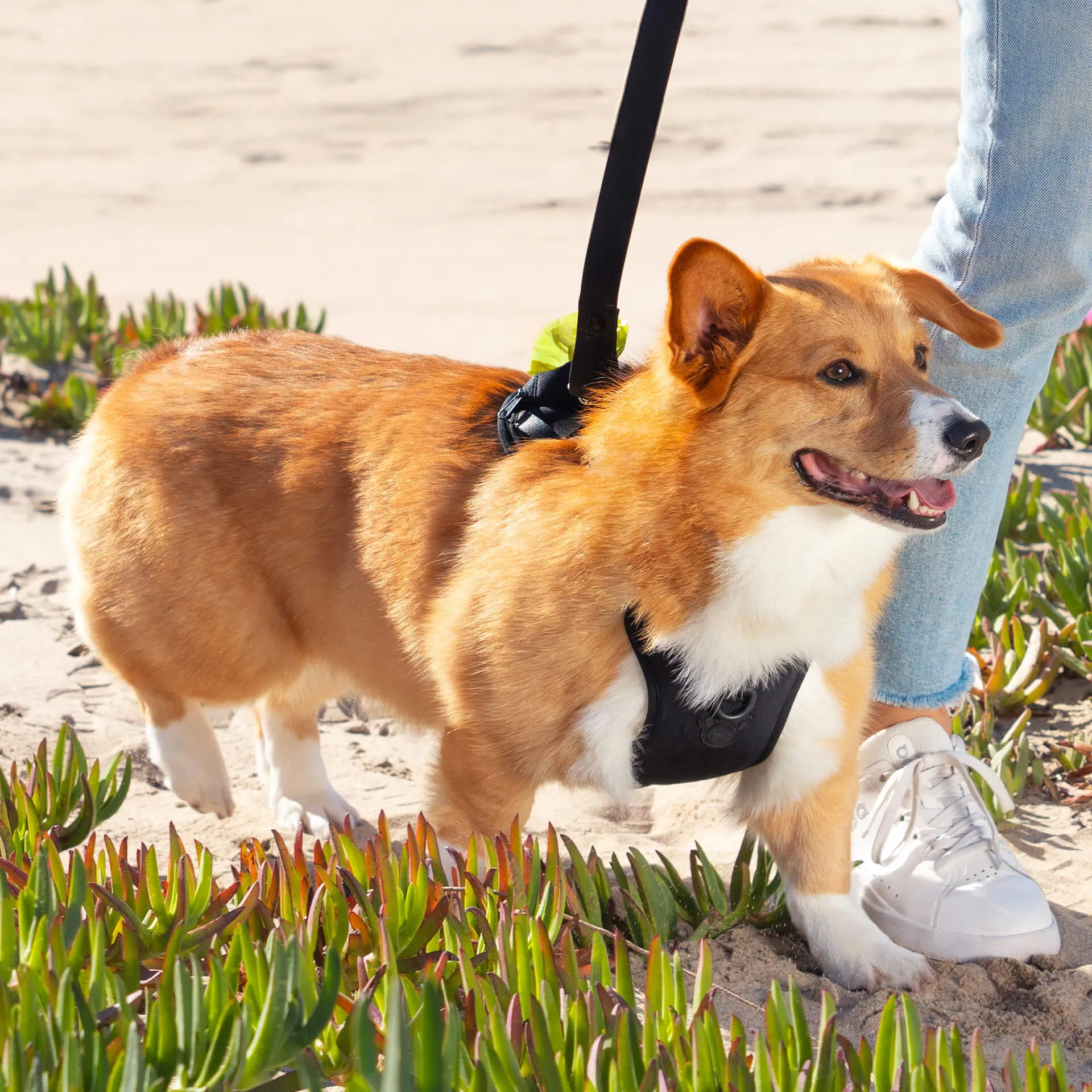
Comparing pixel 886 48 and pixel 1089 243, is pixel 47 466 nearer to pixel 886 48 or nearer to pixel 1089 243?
pixel 1089 243

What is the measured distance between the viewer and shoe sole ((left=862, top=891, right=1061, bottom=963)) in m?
2.75

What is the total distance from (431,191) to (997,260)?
9.64m

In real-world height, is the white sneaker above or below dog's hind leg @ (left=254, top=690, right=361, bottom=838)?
above

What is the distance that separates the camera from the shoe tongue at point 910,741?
3.13 m

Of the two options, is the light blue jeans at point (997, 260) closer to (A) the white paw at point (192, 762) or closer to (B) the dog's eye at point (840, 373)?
(B) the dog's eye at point (840, 373)

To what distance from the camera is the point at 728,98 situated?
14.2 m

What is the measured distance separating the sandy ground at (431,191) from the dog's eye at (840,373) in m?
1.17

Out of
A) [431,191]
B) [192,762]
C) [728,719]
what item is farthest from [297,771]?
[431,191]

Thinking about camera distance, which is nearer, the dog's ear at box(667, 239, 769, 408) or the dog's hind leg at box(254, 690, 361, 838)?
the dog's ear at box(667, 239, 769, 408)

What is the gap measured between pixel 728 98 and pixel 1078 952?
1270cm

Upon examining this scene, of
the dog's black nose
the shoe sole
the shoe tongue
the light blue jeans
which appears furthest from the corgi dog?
the shoe tongue

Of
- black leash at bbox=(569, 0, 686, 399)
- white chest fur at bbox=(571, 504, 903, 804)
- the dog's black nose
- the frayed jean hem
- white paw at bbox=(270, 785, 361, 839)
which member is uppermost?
black leash at bbox=(569, 0, 686, 399)

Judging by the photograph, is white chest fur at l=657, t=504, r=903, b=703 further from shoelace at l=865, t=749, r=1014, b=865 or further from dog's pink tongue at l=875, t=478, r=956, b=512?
shoelace at l=865, t=749, r=1014, b=865

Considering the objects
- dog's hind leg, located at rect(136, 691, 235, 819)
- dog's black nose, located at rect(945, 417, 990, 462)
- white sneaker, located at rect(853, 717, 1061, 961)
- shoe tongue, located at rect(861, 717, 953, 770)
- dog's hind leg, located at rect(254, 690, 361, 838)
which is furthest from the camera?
dog's hind leg, located at rect(254, 690, 361, 838)
